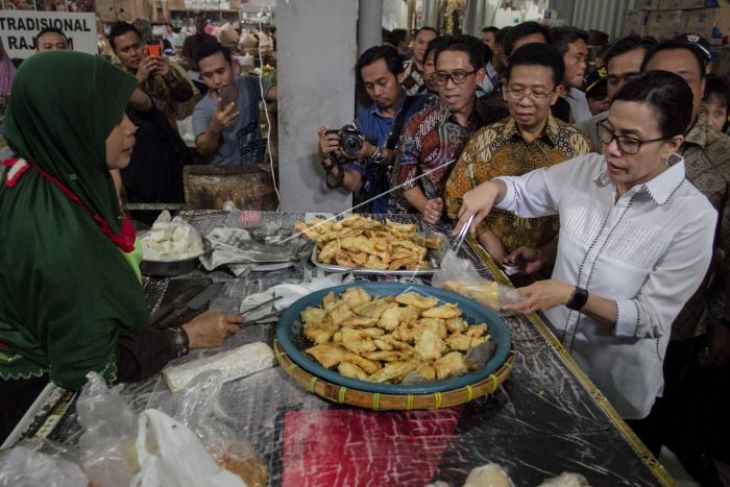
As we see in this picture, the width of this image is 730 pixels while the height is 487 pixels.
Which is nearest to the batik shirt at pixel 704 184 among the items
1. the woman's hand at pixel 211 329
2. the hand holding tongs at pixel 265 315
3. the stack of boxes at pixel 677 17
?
the hand holding tongs at pixel 265 315

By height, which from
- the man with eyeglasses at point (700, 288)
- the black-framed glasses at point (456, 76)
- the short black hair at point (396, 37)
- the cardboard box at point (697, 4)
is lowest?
the man with eyeglasses at point (700, 288)

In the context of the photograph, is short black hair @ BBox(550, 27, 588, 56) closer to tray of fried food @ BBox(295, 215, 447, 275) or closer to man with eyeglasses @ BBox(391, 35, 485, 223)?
man with eyeglasses @ BBox(391, 35, 485, 223)

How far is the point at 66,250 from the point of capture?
4.56 feet

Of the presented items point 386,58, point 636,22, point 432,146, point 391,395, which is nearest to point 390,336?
point 391,395

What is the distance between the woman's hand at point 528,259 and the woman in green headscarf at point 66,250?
4.88ft

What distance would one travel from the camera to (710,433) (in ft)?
8.87

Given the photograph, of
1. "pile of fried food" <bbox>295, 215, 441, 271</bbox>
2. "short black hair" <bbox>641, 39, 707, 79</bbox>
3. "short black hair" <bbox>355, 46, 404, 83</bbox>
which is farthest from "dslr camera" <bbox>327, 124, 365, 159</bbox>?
"short black hair" <bbox>641, 39, 707, 79</bbox>

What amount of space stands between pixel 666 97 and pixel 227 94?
3155mm

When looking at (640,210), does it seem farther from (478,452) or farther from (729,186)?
(478,452)

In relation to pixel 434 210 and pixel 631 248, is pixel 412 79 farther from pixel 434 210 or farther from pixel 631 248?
pixel 631 248

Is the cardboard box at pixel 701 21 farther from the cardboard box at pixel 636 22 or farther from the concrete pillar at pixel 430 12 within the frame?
the concrete pillar at pixel 430 12

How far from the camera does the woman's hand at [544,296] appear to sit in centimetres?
177

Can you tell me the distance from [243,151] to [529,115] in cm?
245

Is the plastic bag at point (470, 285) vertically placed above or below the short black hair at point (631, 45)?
below
